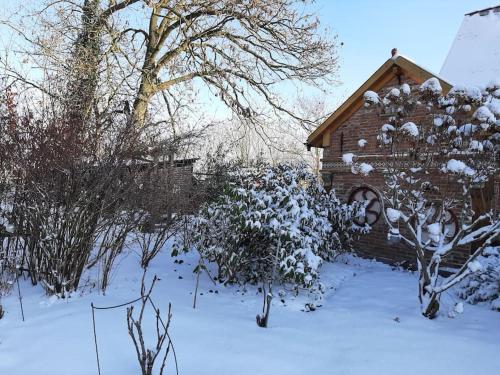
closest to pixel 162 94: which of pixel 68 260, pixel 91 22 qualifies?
pixel 91 22

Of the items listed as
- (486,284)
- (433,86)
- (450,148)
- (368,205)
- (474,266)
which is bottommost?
(486,284)

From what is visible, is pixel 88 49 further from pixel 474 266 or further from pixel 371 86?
pixel 474 266

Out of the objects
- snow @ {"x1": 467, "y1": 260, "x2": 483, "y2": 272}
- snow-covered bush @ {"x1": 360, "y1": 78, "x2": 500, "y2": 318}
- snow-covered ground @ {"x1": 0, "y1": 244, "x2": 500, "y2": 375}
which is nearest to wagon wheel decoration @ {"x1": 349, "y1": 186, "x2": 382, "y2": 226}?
snow-covered ground @ {"x1": 0, "y1": 244, "x2": 500, "y2": 375}

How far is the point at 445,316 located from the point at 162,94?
11720 millimetres

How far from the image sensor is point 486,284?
5.46 m

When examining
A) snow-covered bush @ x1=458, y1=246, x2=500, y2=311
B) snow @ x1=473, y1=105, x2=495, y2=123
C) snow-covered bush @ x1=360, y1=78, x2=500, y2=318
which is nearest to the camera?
snow @ x1=473, y1=105, x2=495, y2=123

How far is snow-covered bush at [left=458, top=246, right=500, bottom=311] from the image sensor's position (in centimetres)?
529

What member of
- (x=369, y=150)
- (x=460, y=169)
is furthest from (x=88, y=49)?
(x=460, y=169)

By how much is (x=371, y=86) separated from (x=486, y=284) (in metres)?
5.18

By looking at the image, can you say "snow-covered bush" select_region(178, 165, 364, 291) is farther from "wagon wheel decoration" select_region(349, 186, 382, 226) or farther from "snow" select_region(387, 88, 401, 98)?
"wagon wheel decoration" select_region(349, 186, 382, 226)

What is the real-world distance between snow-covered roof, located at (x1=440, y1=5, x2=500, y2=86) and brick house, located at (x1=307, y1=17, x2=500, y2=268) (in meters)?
1.65

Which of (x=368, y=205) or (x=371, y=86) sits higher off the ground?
(x=371, y=86)

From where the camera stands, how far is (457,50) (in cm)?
1103

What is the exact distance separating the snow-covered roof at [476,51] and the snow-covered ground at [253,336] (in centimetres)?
610
